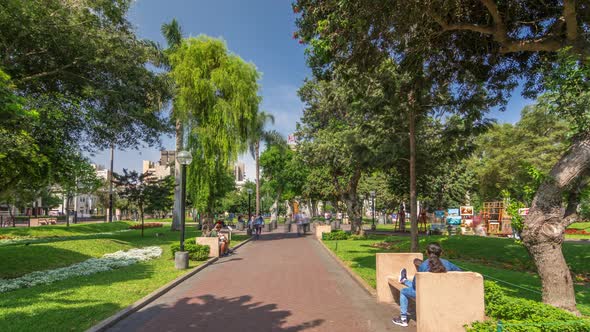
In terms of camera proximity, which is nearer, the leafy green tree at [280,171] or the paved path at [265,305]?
the paved path at [265,305]

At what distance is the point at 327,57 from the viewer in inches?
376

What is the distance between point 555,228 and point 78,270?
12581 millimetres

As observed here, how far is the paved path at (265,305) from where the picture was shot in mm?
6059

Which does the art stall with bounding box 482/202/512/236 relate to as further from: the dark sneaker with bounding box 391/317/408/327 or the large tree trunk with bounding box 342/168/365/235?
the dark sneaker with bounding box 391/317/408/327

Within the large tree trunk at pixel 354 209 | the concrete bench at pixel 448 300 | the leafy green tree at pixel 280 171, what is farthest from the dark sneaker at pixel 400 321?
the leafy green tree at pixel 280 171

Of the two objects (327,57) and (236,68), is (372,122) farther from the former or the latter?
(236,68)

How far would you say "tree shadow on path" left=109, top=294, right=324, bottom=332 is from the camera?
5938 millimetres

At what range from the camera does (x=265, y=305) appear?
24.1ft

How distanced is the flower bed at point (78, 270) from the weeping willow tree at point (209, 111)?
6228mm

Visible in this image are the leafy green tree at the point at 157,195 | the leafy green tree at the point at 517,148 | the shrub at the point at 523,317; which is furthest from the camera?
the leafy green tree at the point at 517,148

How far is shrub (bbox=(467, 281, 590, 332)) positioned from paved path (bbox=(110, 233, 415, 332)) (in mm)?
1314

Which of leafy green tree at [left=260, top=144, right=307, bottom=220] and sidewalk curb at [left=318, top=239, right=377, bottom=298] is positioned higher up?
leafy green tree at [left=260, top=144, right=307, bottom=220]

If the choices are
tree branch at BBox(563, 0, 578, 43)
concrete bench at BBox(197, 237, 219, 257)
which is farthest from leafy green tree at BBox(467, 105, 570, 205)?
tree branch at BBox(563, 0, 578, 43)

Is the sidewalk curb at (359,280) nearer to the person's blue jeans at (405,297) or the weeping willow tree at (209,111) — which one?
the person's blue jeans at (405,297)
